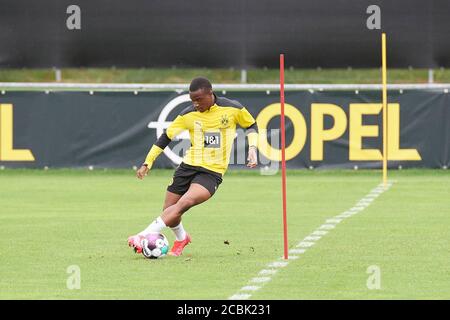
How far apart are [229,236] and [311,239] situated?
1.10 m

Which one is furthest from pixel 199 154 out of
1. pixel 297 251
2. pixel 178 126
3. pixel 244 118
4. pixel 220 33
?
pixel 220 33

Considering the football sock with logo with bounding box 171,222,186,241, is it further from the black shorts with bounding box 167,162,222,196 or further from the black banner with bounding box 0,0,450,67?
the black banner with bounding box 0,0,450,67

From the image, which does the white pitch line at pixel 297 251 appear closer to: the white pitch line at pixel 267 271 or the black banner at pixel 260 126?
the white pitch line at pixel 267 271

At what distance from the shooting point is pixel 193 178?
14633 mm

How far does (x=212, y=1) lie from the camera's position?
90.4ft

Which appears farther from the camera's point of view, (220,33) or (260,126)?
(220,33)

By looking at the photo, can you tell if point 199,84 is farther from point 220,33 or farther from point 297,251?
point 220,33

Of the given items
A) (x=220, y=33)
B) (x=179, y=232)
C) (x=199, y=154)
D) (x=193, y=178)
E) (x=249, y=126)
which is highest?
(x=220, y=33)

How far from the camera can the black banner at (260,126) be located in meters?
26.7

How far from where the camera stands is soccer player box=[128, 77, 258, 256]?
47.1 ft

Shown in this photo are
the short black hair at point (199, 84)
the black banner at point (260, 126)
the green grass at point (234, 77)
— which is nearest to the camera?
the short black hair at point (199, 84)

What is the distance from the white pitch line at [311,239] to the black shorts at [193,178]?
45.0 inches

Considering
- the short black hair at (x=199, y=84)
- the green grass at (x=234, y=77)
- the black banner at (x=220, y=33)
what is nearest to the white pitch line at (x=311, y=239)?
the short black hair at (x=199, y=84)

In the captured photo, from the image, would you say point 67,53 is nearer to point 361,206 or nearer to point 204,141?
point 361,206
